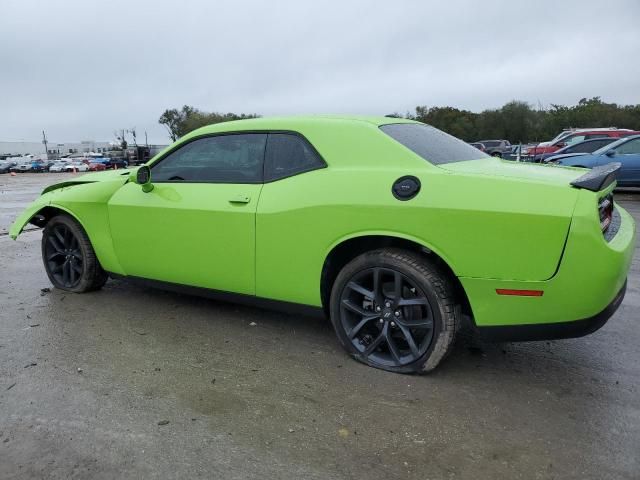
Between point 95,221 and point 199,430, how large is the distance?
2503 mm

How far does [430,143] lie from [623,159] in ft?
36.8

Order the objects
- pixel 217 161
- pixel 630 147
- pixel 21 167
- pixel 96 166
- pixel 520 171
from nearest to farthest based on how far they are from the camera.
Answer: pixel 520 171 < pixel 217 161 < pixel 630 147 < pixel 96 166 < pixel 21 167

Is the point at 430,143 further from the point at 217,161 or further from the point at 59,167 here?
the point at 59,167

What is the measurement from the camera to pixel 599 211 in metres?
2.70

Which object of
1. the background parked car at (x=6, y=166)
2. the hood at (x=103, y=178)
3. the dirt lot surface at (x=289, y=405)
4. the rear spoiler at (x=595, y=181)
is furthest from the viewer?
the background parked car at (x=6, y=166)

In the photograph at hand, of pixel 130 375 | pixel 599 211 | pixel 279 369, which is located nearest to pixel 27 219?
pixel 130 375

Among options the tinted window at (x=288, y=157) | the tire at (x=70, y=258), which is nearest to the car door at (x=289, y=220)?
the tinted window at (x=288, y=157)

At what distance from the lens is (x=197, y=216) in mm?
3711

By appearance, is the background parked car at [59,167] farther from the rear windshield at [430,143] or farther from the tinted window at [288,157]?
the rear windshield at [430,143]

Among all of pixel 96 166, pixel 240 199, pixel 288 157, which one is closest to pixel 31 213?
pixel 240 199

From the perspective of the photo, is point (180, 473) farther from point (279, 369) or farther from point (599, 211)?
point (599, 211)

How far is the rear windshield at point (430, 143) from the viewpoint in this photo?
3217 mm

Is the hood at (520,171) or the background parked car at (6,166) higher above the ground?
the hood at (520,171)

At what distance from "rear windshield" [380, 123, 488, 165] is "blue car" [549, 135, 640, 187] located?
999cm
